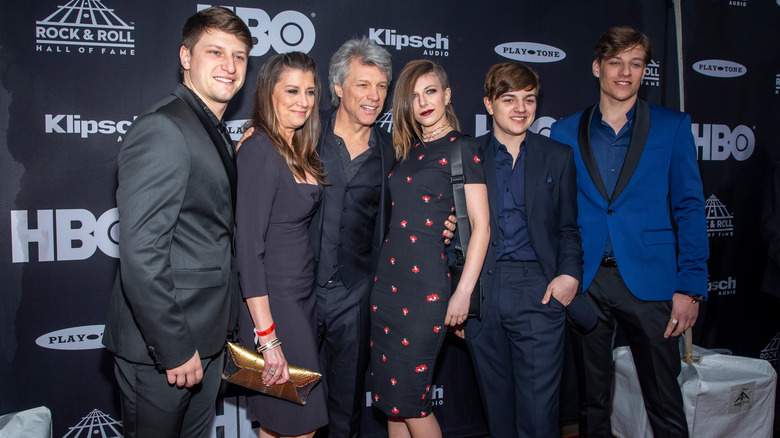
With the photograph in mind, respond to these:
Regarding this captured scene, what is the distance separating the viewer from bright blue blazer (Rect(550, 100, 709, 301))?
232cm

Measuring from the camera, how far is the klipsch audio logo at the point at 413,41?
116 inches

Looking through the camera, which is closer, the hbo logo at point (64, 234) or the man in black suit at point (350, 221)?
the man in black suit at point (350, 221)

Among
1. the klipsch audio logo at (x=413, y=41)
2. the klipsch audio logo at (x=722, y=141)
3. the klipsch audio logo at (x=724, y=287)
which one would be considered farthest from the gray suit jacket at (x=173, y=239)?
the klipsch audio logo at (x=724, y=287)

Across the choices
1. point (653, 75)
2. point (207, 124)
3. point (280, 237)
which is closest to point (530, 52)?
point (653, 75)

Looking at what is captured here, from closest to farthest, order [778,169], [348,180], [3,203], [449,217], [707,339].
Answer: [449,217] → [348,180] → [3,203] → [778,169] → [707,339]

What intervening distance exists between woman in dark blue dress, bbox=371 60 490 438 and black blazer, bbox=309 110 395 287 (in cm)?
12

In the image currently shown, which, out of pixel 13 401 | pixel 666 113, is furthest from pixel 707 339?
pixel 13 401

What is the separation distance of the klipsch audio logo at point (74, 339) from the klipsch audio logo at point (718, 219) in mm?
3978

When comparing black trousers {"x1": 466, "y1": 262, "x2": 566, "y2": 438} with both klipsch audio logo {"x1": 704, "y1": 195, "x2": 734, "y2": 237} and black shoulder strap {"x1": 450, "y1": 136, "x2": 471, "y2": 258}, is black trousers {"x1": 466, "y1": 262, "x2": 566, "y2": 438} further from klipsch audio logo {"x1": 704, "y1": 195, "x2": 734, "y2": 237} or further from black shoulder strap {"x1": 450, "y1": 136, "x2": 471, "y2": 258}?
Result: klipsch audio logo {"x1": 704, "y1": 195, "x2": 734, "y2": 237}

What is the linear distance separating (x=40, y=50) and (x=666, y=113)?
10.1 feet

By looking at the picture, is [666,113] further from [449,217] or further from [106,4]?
[106,4]

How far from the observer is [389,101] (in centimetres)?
307

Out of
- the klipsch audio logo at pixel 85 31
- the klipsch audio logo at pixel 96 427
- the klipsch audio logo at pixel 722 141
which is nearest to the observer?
the klipsch audio logo at pixel 85 31

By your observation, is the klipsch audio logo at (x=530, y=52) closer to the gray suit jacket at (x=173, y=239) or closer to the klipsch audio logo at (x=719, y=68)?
the klipsch audio logo at (x=719, y=68)
